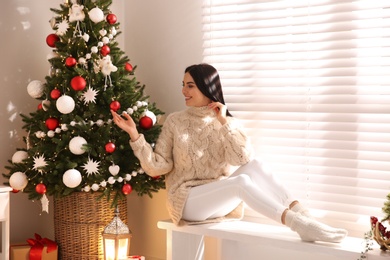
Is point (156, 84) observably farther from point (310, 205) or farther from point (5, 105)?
point (310, 205)

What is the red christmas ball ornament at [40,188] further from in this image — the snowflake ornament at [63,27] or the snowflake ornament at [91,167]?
the snowflake ornament at [63,27]

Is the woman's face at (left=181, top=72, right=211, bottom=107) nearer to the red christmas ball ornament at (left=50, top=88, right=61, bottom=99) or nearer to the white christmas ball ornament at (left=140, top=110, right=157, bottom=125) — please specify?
the white christmas ball ornament at (left=140, top=110, right=157, bottom=125)

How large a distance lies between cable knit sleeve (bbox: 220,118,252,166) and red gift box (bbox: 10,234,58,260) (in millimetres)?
1167

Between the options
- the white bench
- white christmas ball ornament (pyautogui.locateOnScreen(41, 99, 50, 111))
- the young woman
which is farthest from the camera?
white christmas ball ornament (pyautogui.locateOnScreen(41, 99, 50, 111))

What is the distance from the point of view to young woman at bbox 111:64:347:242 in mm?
3607

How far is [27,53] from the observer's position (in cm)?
417

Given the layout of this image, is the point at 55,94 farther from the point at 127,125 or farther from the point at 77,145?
the point at 127,125

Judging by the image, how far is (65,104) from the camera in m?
3.67

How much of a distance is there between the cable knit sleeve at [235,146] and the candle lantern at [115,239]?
2.31 feet

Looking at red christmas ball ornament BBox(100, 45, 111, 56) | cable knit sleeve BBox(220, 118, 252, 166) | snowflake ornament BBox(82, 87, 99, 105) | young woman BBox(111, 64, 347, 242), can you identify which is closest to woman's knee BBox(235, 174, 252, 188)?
young woman BBox(111, 64, 347, 242)

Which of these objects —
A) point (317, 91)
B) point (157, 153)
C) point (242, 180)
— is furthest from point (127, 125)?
point (317, 91)

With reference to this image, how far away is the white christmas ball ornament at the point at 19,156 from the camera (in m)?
3.81

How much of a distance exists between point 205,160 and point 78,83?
817 millimetres

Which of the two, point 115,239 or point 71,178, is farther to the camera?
point 115,239
